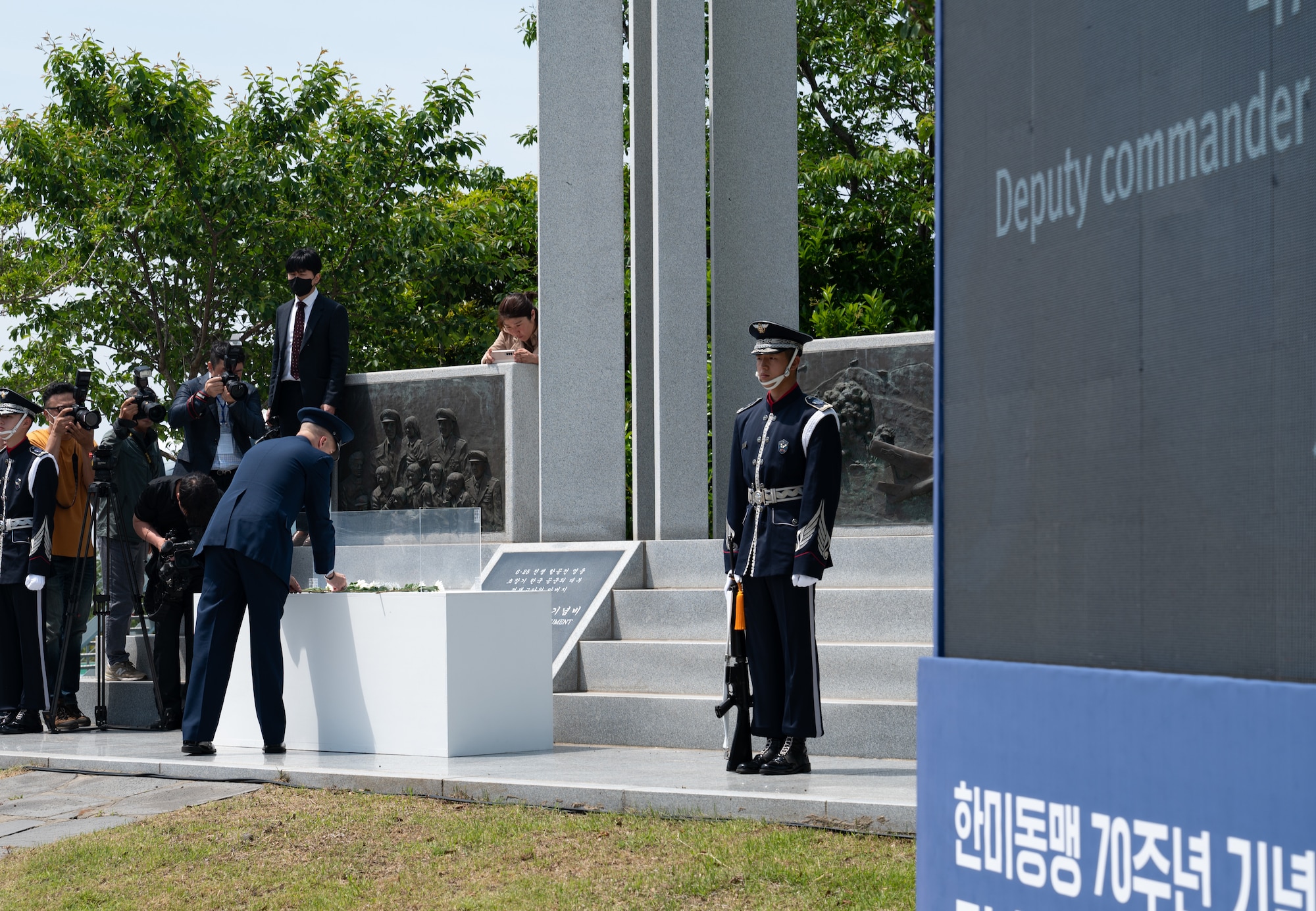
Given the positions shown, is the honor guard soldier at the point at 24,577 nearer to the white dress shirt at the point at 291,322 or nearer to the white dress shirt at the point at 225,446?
the white dress shirt at the point at 225,446

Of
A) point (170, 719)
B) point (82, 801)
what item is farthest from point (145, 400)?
point (82, 801)

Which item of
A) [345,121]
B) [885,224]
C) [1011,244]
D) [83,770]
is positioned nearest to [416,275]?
[345,121]

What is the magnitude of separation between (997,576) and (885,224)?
19.4 meters

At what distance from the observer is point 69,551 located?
10.3 metres

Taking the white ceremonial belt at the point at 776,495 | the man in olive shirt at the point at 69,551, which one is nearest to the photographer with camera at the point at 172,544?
the man in olive shirt at the point at 69,551

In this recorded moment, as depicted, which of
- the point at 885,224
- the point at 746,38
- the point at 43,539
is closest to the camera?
the point at 43,539

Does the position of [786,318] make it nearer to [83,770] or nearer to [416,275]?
[83,770]

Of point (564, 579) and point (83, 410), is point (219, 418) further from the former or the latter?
point (564, 579)

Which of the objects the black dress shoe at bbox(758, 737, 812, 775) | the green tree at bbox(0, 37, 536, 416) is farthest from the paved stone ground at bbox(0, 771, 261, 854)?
the green tree at bbox(0, 37, 536, 416)

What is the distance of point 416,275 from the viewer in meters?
20.1

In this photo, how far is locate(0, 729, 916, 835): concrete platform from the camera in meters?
6.13

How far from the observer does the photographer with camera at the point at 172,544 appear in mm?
9633

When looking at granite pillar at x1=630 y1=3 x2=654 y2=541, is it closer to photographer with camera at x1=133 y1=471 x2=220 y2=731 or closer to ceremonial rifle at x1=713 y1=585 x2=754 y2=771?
photographer with camera at x1=133 y1=471 x2=220 y2=731

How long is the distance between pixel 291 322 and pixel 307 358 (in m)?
0.29
